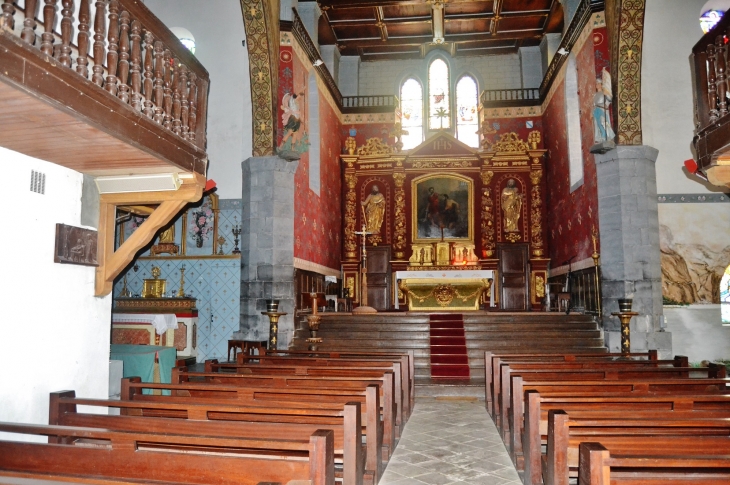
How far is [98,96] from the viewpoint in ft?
13.6

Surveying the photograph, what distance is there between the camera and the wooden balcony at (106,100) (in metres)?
3.61

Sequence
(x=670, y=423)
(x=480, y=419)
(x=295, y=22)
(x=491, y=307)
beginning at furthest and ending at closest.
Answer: (x=491, y=307), (x=295, y=22), (x=480, y=419), (x=670, y=423)

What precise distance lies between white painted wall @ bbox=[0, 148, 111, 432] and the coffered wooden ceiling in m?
12.0

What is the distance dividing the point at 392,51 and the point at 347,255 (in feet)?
21.8

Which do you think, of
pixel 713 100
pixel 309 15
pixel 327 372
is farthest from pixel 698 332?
pixel 309 15

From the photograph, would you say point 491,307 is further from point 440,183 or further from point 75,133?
point 75,133

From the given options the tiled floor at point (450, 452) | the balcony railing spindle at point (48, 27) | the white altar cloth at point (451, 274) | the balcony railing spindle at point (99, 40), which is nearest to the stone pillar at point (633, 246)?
the white altar cloth at point (451, 274)

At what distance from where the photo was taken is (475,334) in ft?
37.6

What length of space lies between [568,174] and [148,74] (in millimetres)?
11509

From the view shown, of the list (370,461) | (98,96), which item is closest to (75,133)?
(98,96)

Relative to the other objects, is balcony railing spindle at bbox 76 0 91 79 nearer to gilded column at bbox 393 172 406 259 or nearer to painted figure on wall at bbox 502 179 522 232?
gilded column at bbox 393 172 406 259

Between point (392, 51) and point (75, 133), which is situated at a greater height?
point (392, 51)

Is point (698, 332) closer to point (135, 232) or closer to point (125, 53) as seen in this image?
point (135, 232)

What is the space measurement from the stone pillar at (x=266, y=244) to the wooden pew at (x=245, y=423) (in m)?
6.97
